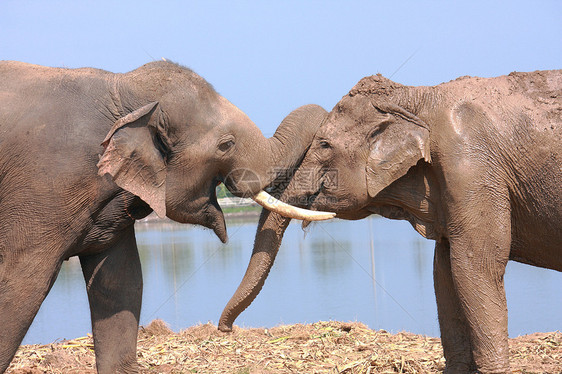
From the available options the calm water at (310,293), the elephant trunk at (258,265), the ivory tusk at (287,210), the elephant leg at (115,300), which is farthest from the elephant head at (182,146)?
the calm water at (310,293)

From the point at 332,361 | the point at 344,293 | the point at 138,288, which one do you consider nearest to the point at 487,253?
the point at 332,361

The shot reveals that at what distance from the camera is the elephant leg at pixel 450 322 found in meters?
6.35

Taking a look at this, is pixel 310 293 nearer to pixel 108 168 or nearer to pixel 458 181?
pixel 458 181

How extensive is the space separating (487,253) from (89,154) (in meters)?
2.71

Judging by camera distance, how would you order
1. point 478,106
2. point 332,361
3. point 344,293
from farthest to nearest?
point 344,293 → point 332,361 → point 478,106

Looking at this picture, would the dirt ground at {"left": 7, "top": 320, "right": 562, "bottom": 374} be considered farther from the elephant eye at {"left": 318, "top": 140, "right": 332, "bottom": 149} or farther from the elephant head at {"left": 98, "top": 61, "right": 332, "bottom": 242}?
the elephant eye at {"left": 318, "top": 140, "right": 332, "bottom": 149}

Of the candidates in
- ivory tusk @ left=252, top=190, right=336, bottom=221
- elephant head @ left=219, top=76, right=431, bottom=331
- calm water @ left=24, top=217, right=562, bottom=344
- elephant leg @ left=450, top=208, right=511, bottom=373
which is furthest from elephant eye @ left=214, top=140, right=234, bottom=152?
elephant leg @ left=450, top=208, right=511, bottom=373

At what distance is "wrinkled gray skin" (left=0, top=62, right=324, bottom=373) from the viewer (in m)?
5.18

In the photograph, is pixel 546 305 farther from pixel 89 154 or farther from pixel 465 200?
pixel 89 154

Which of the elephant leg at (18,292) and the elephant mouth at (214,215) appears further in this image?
the elephant mouth at (214,215)

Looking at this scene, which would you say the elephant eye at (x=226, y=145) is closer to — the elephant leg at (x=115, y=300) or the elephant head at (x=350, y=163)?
the elephant head at (x=350, y=163)

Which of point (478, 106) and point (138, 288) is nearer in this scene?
point (478, 106)

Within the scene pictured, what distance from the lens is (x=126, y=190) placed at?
5.53 metres

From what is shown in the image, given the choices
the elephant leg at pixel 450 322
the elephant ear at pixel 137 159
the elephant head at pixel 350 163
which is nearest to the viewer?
the elephant ear at pixel 137 159
